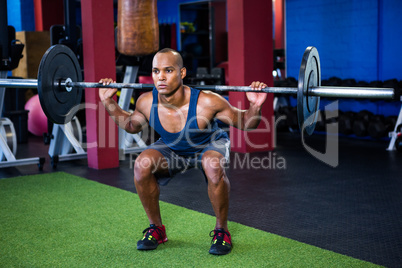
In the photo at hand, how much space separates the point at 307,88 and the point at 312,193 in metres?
1.76

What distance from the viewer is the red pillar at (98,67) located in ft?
→ 15.6

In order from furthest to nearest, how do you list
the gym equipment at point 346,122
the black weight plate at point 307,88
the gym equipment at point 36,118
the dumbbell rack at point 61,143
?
the gym equipment at point 36,118, the gym equipment at point 346,122, the dumbbell rack at point 61,143, the black weight plate at point 307,88

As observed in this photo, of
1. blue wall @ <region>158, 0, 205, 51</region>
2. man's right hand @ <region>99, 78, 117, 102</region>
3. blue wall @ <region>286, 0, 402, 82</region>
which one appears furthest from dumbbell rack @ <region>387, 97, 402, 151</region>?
blue wall @ <region>158, 0, 205, 51</region>

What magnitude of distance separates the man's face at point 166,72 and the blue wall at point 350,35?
4602 millimetres

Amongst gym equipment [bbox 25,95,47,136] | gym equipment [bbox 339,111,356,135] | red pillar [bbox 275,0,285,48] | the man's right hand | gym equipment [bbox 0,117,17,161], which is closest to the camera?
the man's right hand

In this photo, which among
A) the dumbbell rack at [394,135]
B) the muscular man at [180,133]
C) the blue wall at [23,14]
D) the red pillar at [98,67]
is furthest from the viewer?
the blue wall at [23,14]

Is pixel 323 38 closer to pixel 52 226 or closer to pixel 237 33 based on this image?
pixel 237 33

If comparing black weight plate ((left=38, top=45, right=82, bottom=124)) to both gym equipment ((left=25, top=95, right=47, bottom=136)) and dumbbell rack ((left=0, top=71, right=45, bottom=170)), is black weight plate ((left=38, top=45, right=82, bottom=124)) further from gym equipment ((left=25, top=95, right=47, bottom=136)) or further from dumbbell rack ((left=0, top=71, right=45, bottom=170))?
gym equipment ((left=25, top=95, right=47, bottom=136))

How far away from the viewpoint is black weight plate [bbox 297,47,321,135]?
2098 mm

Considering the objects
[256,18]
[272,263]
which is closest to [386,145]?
[256,18]

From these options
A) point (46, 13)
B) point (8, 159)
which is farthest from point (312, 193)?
point (46, 13)

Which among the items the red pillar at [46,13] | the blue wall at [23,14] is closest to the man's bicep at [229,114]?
the red pillar at [46,13]

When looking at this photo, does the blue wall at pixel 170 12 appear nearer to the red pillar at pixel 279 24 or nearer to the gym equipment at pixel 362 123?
the red pillar at pixel 279 24

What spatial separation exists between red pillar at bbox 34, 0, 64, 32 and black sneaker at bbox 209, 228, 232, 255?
802cm
